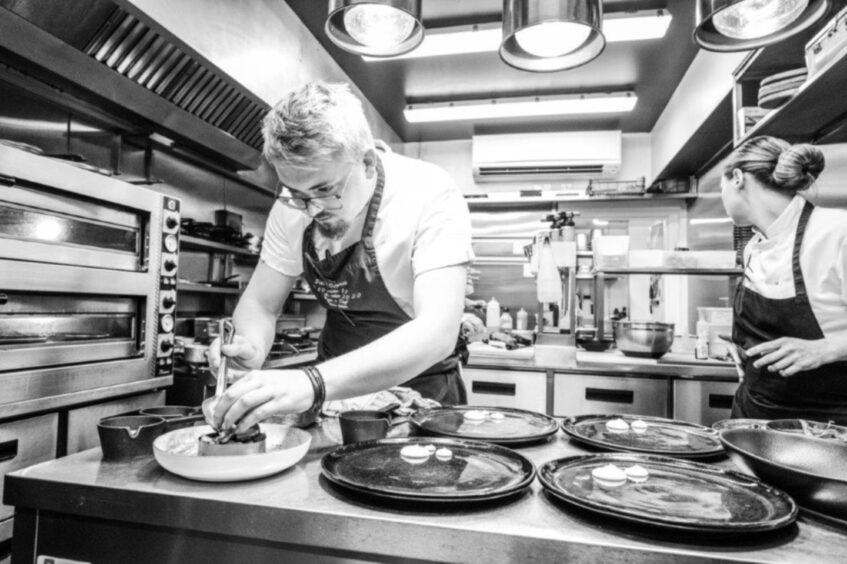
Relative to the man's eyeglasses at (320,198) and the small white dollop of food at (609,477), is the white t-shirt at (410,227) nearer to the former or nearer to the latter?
the man's eyeglasses at (320,198)

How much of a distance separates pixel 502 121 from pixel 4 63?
4.42 metres

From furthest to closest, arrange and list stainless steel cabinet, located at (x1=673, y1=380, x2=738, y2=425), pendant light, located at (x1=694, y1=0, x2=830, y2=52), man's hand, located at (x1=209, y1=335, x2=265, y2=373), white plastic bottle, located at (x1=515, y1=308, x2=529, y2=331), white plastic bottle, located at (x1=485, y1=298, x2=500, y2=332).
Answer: white plastic bottle, located at (x1=515, y1=308, x2=529, y2=331) → white plastic bottle, located at (x1=485, y1=298, x2=500, y2=332) → stainless steel cabinet, located at (x1=673, y1=380, x2=738, y2=425) → pendant light, located at (x1=694, y1=0, x2=830, y2=52) → man's hand, located at (x1=209, y1=335, x2=265, y2=373)

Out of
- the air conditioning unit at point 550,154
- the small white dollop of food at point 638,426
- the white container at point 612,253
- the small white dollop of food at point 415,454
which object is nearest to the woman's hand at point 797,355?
the small white dollop of food at point 638,426

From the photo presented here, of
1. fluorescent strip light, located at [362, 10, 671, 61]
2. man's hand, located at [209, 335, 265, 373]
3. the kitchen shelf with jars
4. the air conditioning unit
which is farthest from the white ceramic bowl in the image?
the air conditioning unit

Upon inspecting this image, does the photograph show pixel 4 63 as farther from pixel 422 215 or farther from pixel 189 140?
pixel 422 215

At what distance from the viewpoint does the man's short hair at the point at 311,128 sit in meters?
1.28

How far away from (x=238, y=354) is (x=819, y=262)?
212 cm

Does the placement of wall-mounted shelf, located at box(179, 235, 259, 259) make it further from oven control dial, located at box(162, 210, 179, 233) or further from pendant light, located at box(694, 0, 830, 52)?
pendant light, located at box(694, 0, 830, 52)

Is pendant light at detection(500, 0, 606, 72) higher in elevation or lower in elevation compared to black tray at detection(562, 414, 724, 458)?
higher

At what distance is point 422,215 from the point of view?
1.52 metres

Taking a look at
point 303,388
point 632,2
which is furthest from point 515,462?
point 632,2

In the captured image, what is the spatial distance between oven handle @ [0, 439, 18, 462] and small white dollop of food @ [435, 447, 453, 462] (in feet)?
5.08

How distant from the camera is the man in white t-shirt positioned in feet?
3.67

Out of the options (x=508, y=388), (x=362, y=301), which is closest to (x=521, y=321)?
(x=508, y=388)
